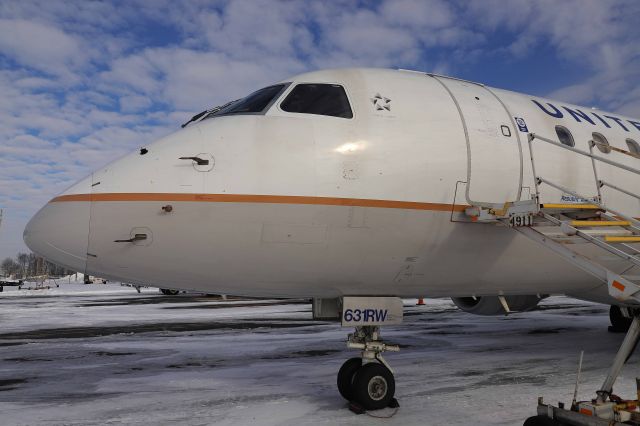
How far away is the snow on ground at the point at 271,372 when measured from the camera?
679 centimetres

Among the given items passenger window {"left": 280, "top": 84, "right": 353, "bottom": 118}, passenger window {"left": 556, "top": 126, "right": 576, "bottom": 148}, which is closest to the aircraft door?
passenger window {"left": 556, "top": 126, "right": 576, "bottom": 148}

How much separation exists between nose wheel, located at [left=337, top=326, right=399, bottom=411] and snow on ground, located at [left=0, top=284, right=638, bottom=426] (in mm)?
239

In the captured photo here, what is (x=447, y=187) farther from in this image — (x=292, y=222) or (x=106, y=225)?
(x=106, y=225)

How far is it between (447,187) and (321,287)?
2.04 m

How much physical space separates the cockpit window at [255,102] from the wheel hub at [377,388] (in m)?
3.73

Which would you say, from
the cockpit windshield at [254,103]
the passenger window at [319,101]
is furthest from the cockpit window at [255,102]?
Result: the passenger window at [319,101]

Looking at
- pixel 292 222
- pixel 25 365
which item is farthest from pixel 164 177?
pixel 25 365

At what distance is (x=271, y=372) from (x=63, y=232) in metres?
5.22

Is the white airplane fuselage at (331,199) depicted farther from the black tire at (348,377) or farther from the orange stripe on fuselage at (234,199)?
the black tire at (348,377)

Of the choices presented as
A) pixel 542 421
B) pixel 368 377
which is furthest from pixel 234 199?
pixel 542 421

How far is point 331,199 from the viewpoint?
604 cm

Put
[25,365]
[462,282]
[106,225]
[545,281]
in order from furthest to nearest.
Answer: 1. [25,365]
2. [545,281]
3. [462,282]
4. [106,225]

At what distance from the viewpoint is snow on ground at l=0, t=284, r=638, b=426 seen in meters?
6.79

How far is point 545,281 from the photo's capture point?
26.5ft
